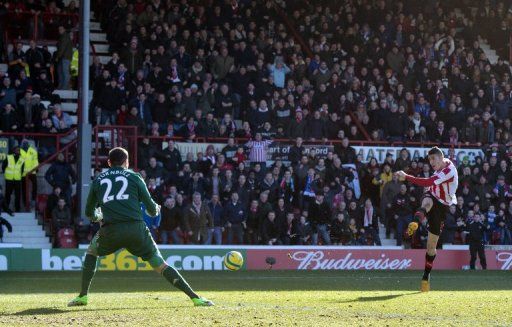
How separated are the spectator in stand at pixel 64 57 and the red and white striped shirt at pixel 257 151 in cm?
538

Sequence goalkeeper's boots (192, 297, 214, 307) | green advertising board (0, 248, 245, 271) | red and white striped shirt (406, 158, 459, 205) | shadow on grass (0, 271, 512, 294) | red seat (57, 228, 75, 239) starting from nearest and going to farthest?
1. goalkeeper's boots (192, 297, 214, 307)
2. red and white striped shirt (406, 158, 459, 205)
3. shadow on grass (0, 271, 512, 294)
4. green advertising board (0, 248, 245, 271)
5. red seat (57, 228, 75, 239)

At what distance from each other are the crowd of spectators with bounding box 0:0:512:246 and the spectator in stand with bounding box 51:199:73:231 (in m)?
2.14

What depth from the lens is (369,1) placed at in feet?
110

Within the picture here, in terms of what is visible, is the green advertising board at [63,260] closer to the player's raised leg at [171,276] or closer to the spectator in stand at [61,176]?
the spectator in stand at [61,176]

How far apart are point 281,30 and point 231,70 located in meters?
3.16

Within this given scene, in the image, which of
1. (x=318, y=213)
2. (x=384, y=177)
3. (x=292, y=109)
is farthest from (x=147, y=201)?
(x=292, y=109)

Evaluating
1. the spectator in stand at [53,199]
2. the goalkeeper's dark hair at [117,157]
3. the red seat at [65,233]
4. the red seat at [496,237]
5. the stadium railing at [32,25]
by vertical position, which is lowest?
the red seat at [496,237]

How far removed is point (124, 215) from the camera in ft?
36.9

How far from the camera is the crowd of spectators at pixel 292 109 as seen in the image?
2486 cm

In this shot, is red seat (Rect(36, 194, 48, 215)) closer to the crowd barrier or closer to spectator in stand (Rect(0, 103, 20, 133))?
spectator in stand (Rect(0, 103, 20, 133))

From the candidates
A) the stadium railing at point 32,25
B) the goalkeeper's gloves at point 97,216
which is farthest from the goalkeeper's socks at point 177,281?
the stadium railing at point 32,25

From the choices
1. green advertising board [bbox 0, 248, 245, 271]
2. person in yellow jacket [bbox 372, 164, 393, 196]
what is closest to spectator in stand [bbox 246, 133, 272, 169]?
person in yellow jacket [bbox 372, 164, 393, 196]

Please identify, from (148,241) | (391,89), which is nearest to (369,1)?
(391,89)

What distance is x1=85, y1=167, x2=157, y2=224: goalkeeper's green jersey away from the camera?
36.9 ft
